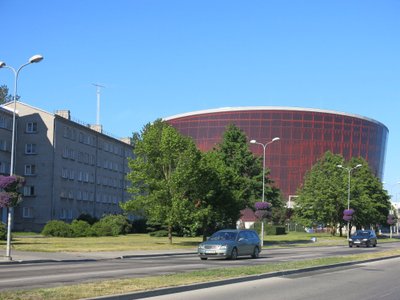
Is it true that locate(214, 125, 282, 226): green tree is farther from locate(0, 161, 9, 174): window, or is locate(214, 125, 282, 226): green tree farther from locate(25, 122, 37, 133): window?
locate(0, 161, 9, 174): window

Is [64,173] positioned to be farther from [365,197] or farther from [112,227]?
[365,197]

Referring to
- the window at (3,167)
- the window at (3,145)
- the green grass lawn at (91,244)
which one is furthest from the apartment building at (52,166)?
the green grass lawn at (91,244)

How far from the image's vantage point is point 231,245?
2803 centimetres

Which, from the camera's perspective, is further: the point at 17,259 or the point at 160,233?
the point at 160,233

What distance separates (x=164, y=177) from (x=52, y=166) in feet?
84.0

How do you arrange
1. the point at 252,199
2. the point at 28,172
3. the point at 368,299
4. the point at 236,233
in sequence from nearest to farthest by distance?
the point at 368,299
the point at 236,233
the point at 252,199
the point at 28,172

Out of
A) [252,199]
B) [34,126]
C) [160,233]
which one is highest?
[34,126]

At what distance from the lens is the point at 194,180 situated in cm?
4353

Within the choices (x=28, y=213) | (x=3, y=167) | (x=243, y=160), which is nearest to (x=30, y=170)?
(x=3, y=167)

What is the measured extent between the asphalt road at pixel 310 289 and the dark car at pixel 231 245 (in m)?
8.40

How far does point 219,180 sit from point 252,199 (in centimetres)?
1589

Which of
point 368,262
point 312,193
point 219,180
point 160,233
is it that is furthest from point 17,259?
point 312,193

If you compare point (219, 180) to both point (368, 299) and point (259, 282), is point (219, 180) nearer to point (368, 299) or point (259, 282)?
point (259, 282)

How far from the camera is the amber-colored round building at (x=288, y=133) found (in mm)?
130000
